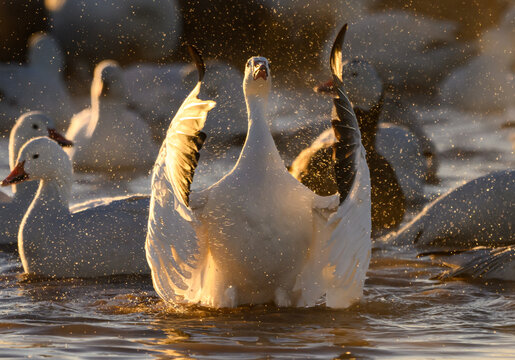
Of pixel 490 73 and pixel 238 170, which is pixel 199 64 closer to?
pixel 238 170

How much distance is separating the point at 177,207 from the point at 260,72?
862mm

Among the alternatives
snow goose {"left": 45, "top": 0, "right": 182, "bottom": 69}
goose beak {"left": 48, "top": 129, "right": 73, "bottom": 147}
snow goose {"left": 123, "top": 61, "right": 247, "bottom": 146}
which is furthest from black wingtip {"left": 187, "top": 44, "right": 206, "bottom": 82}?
snow goose {"left": 45, "top": 0, "right": 182, "bottom": 69}

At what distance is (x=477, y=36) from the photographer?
52.8 ft

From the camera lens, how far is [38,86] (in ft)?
52.7

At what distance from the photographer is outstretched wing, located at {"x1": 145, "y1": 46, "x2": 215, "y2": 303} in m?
4.91

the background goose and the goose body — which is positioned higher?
the background goose

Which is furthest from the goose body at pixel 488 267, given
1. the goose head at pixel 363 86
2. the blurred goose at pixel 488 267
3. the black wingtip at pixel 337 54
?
the goose head at pixel 363 86

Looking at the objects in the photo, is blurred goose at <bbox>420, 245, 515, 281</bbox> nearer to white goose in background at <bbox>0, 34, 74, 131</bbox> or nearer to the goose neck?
the goose neck

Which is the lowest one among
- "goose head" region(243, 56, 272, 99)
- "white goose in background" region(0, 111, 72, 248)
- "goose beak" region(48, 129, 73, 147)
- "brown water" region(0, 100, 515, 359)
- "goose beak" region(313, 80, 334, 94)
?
"brown water" region(0, 100, 515, 359)

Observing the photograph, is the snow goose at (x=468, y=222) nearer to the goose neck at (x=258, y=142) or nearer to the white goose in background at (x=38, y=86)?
the goose neck at (x=258, y=142)

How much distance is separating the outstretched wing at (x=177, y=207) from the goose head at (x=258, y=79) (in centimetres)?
36

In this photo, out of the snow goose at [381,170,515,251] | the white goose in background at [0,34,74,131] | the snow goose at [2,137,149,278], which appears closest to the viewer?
the snow goose at [2,137,149,278]

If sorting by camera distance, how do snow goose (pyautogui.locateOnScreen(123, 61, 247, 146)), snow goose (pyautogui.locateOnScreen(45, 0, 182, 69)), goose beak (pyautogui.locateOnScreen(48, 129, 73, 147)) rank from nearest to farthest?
goose beak (pyautogui.locateOnScreen(48, 129, 73, 147)), snow goose (pyautogui.locateOnScreen(123, 61, 247, 146)), snow goose (pyautogui.locateOnScreen(45, 0, 182, 69))

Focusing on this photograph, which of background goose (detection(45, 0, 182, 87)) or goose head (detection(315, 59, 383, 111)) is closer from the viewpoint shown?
goose head (detection(315, 59, 383, 111))
